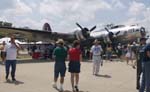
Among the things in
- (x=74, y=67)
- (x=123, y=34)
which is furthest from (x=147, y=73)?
(x=123, y=34)

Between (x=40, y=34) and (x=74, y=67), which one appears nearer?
(x=74, y=67)

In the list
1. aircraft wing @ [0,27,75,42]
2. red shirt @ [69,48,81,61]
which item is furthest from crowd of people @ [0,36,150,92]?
aircraft wing @ [0,27,75,42]

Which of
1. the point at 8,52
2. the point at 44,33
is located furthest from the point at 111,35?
the point at 8,52

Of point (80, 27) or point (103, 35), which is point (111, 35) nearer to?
point (103, 35)

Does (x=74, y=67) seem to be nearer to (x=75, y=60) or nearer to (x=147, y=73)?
(x=75, y=60)

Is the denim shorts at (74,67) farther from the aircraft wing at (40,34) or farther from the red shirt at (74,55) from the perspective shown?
the aircraft wing at (40,34)

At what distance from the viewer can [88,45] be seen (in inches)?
1276

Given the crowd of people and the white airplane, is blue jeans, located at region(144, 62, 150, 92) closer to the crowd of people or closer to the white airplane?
the crowd of people

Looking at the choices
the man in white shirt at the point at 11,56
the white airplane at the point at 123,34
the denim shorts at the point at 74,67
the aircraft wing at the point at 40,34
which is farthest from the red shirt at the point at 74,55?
the white airplane at the point at 123,34

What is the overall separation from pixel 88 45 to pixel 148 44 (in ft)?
78.5

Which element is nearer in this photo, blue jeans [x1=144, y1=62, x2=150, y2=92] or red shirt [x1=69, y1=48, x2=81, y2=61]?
Answer: blue jeans [x1=144, y1=62, x2=150, y2=92]

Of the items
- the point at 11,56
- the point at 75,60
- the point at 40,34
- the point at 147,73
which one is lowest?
the point at 147,73

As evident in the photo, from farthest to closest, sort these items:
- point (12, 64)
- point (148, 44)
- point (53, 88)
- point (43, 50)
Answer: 1. point (43, 50)
2. point (12, 64)
3. point (53, 88)
4. point (148, 44)

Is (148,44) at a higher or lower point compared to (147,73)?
higher
